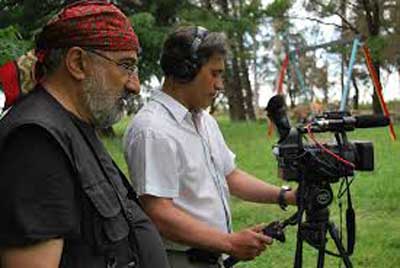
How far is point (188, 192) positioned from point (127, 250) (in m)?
0.70

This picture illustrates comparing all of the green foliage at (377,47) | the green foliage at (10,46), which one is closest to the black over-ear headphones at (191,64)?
the green foliage at (10,46)

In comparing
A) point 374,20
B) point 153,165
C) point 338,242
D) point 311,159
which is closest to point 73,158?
point 153,165

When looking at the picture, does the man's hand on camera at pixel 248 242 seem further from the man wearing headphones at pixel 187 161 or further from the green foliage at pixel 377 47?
the green foliage at pixel 377 47

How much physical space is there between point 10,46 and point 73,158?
1.90 metres

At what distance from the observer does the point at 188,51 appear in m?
2.26

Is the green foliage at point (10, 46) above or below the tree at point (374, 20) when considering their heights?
below

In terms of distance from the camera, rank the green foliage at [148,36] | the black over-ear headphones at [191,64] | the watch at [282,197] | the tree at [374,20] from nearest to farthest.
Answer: the black over-ear headphones at [191,64], the watch at [282,197], the green foliage at [148,36], the tree at [374,20]

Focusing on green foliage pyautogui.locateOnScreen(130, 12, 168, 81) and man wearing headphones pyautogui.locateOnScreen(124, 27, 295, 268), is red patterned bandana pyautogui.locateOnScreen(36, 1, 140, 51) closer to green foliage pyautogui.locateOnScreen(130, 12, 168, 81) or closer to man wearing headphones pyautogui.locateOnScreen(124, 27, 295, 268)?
man wearing headphones pyautogui.locateOnScreen(124, 27, 295, 268)

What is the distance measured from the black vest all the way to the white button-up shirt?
59 cm

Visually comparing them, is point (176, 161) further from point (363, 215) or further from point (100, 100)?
point (363, 215)

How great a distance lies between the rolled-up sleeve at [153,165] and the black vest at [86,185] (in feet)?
1.89

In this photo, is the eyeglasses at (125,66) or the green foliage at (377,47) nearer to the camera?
the eyeglasses at (125,66)

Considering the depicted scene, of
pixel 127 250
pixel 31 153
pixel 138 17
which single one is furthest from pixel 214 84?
pixel 138 17

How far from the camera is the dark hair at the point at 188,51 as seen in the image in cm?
225
